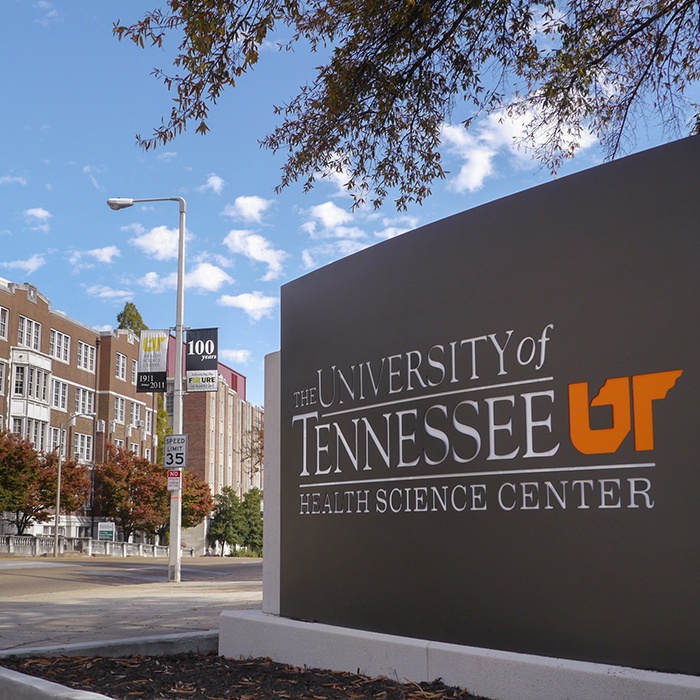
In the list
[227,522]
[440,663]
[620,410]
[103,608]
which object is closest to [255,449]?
[103,608]

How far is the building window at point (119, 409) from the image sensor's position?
64.7 m

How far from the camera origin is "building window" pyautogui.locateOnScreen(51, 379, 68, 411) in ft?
187

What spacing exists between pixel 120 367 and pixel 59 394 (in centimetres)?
796

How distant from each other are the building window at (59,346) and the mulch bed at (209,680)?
52560 millimetres

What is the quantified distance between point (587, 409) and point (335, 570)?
107 inches

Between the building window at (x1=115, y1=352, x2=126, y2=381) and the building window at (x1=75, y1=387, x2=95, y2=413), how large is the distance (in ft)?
9.39

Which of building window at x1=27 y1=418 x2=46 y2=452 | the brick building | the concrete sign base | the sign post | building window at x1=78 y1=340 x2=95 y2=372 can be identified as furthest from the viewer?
building window at x1=78 y1=340 x2=95 y2=372

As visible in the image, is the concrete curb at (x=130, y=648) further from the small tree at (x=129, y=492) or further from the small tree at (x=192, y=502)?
the small tree at (x=192, y=502)

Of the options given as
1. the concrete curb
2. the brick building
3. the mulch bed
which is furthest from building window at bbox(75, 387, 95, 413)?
the mulch bed

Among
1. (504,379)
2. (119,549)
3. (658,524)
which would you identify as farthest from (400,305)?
(119,549)

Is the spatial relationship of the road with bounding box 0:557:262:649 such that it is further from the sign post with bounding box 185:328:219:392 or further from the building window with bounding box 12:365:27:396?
the building window with bounding box 12:365:27:396

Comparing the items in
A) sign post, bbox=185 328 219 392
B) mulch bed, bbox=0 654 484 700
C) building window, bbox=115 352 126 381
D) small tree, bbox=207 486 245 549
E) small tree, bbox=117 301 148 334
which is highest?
small tree, bbox=117 301 148 334

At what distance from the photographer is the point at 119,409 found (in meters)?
65.4

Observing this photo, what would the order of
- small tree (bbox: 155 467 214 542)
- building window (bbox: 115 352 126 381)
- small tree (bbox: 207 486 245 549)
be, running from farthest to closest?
small tree (bbox: 207 486 245 549) → building window (bbox: 115 352 126 381) → small tree (bbox: 155 467 214 542)
